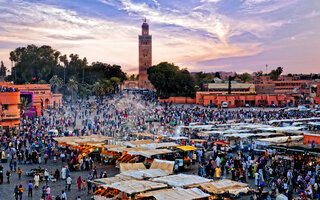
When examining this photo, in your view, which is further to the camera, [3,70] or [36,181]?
[3,70]

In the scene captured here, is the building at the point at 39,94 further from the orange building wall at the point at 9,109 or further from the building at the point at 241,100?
the building at the point at 241,100

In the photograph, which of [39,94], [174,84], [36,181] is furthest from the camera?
[174,84]

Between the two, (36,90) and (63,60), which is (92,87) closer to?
(63,60)

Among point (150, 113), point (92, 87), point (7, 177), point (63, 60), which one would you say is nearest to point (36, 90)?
point (150, 113)

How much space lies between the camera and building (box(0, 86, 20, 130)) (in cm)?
3114

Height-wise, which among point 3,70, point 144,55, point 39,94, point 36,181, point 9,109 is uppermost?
point 144,55

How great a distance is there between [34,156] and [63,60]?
219 feet

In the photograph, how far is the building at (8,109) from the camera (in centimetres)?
3114

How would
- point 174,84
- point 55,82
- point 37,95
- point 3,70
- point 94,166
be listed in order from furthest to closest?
1. point 3,70
2. point 55,82
3. point 174,84
4. point 37,95
5. point 94,166

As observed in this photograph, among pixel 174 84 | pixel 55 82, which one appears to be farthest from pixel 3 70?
pixel 174 84

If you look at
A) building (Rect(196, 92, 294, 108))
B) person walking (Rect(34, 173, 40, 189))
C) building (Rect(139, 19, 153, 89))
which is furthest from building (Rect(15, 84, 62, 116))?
building (Rect(139, 19, 153, 89))

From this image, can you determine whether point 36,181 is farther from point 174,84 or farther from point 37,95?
point 174,84

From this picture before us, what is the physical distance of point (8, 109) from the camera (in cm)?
3139

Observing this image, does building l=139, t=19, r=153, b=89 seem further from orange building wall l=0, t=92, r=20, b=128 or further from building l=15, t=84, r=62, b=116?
orange building wall l=0, t=92, r=20, b=128
